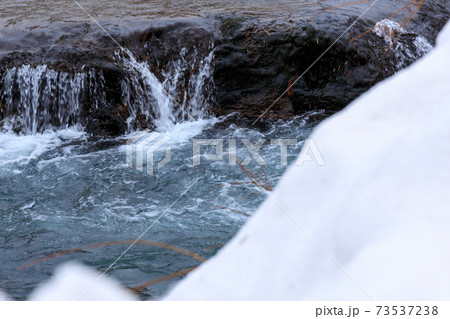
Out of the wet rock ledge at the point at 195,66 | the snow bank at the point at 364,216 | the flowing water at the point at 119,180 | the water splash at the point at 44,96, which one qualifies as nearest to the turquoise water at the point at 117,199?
the flowing water at the point at 119,180

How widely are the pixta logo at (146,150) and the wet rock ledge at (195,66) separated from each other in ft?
0.89

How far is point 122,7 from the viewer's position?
789cm

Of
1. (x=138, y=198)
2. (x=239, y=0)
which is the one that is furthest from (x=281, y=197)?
(x=239, y=0)

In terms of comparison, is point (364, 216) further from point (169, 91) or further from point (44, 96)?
point (44, 96)

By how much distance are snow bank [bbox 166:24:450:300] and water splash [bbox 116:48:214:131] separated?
5.56 metres

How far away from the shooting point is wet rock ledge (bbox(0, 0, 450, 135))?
658 centimetres

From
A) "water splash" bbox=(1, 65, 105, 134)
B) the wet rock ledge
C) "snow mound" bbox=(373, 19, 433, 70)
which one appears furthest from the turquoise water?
"snow mound" bbox=(373, 19, 433, 70)

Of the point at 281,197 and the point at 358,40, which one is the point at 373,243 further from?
the point at 358,40

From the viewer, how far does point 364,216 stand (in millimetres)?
1007

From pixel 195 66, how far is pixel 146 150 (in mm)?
1528

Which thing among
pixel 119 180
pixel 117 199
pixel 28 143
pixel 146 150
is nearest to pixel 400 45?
pixel 146 150

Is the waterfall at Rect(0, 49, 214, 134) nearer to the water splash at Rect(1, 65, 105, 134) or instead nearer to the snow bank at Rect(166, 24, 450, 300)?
the water splash at Rect(1, 65, 105, 134)

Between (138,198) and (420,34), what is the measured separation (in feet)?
17.5

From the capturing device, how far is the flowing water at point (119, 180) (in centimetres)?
415
